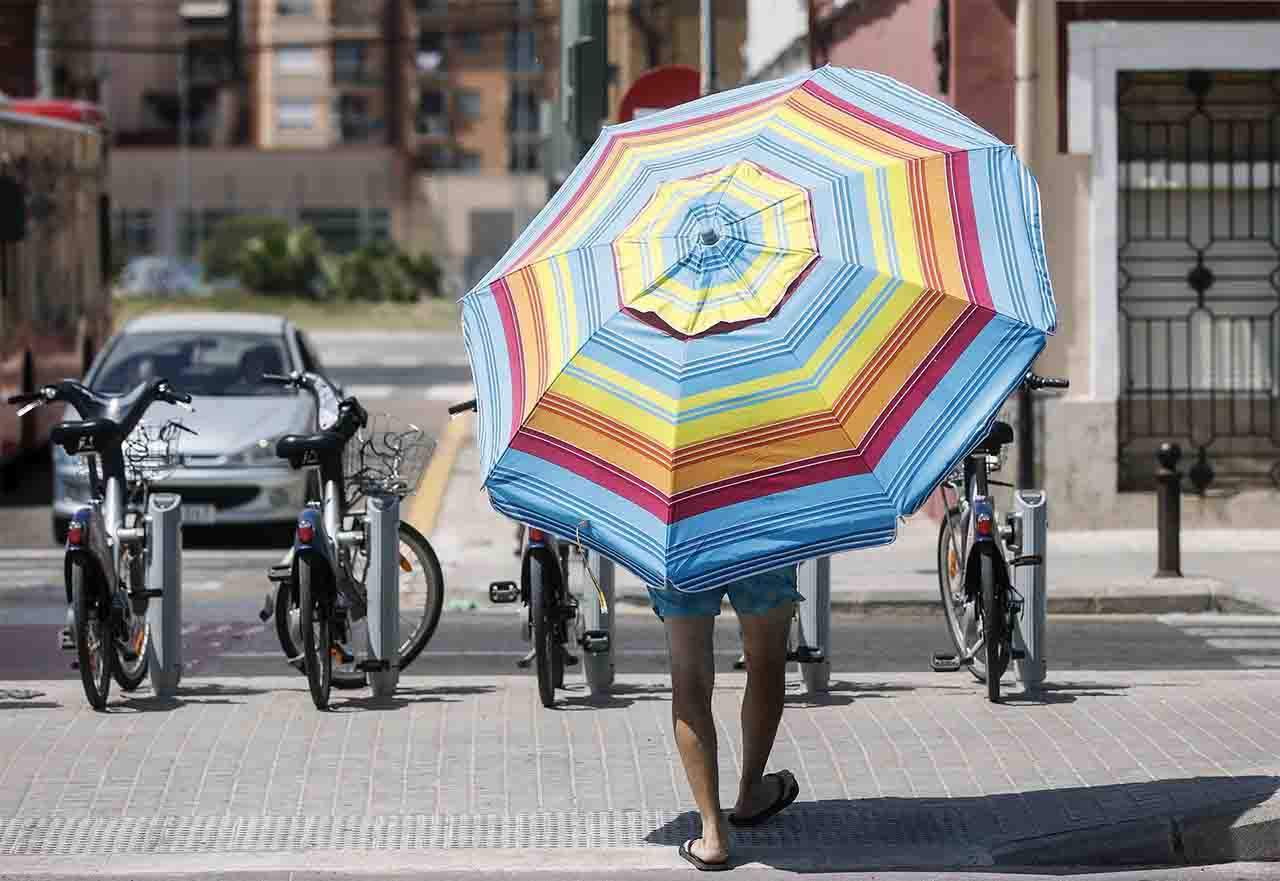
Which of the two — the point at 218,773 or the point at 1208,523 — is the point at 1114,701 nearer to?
the point at 218,773

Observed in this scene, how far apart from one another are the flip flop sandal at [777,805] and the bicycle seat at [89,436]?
10.8 feet

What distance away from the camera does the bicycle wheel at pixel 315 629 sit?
870 cm

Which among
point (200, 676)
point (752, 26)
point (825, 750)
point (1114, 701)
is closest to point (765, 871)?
point (825, 750)

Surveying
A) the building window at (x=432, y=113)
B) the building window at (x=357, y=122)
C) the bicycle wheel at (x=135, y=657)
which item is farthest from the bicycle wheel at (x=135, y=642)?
the building window at (x=432, y=113)

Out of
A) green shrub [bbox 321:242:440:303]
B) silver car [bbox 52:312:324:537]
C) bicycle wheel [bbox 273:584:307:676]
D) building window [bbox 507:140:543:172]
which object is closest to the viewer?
bicycle wheel [bbox 273:584:307:676]

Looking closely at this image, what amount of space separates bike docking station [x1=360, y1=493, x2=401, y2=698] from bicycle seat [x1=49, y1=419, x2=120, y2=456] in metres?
1.02

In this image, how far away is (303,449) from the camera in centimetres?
935

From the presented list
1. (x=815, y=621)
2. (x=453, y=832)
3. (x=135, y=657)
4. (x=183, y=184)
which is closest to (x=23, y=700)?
(x=135, y=657)

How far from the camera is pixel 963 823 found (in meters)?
7.14

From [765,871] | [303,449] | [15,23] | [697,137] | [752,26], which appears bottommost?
[765,871]

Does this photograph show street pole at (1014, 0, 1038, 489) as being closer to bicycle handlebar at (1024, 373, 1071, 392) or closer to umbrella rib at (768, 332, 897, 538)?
bicycle handlebar at (1024, 373, 1071, 392)

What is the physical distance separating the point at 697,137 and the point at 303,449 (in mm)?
2985

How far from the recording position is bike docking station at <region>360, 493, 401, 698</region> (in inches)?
361

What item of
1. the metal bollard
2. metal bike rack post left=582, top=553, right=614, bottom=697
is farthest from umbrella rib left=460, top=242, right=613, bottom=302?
the metal bollard
